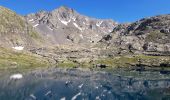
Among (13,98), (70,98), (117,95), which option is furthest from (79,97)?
(13,98)

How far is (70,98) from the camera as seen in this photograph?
8838cm

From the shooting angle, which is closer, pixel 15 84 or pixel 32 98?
pixel 32 98

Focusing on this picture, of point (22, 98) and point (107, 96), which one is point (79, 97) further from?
point (22, 98)

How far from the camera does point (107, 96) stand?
93875 mm

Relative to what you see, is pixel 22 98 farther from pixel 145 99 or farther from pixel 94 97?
pixel 145 99

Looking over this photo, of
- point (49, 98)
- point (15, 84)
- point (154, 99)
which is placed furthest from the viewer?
point (15, 84)

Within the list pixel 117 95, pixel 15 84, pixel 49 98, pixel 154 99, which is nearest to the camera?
pixel 154 99

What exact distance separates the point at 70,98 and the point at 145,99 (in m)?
20.1

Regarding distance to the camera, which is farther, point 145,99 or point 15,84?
point 15,84

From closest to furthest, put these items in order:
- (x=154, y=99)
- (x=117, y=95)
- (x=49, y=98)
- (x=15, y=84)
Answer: (x=154, y=99), (x=49, y=98), (x=117, y=95), (x=15, y=84)

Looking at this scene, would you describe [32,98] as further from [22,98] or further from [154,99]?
[154,99]

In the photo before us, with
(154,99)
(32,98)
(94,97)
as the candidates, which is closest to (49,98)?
(32,98)

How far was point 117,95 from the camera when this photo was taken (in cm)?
9612

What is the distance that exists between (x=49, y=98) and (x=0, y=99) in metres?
13.2
